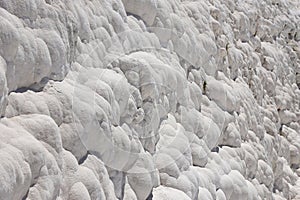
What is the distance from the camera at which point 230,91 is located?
146 inches

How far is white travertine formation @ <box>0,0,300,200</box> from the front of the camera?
1.60m

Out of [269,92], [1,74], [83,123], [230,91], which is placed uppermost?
[1,74]

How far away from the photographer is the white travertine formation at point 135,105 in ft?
5.24

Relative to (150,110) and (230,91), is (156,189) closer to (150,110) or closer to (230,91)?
(150,110)

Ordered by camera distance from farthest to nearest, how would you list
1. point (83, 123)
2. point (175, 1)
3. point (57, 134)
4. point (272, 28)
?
1. point (272, 28)
2. point (175, 1)
3. point (83, 123)
4. point (57, 134)

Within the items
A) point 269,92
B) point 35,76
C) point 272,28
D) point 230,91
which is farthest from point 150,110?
point 272,28

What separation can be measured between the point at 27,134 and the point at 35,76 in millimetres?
256

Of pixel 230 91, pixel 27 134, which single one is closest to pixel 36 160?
pixel 27 134

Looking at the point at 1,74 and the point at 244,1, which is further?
the point at 244,1

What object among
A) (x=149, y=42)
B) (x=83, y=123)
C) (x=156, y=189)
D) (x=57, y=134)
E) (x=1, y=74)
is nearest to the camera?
(x=1, y=74)

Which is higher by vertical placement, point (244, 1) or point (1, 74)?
point (1, 74)

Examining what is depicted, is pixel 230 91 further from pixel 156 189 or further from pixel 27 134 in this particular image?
pixel 27 134

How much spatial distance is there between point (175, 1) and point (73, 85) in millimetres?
1535

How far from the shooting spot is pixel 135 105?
7.61 ft
